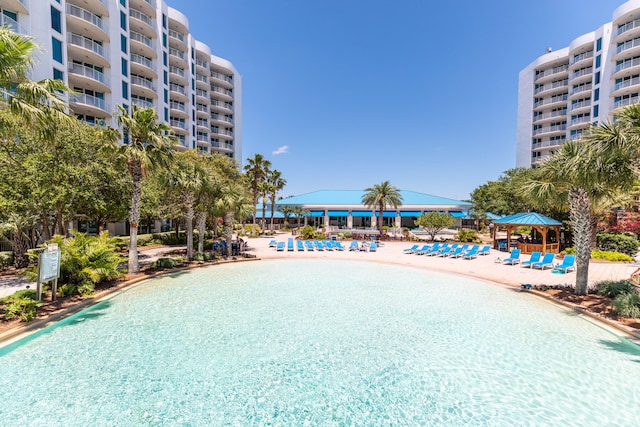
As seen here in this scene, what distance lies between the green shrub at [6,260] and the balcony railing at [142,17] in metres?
35.9

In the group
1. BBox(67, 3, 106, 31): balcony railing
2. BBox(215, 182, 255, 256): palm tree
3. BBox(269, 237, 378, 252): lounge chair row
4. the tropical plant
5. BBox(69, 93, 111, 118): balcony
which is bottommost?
BBox(269, 237, 378, 252): lounge chair row

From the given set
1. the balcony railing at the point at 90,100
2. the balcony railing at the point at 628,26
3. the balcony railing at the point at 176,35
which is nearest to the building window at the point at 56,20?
the balcony railing at the point at 90,100

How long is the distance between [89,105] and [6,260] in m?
20.6

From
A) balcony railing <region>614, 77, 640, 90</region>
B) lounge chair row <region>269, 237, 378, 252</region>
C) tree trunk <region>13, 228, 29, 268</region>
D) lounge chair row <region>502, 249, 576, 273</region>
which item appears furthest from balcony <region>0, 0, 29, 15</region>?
balcony railing <region>614, 77, 640, 90</region>

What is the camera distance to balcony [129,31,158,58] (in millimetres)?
37491

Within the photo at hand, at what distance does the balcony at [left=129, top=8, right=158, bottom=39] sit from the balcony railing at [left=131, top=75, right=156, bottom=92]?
6.50 m

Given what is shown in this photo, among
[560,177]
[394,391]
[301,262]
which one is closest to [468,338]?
[394,391]

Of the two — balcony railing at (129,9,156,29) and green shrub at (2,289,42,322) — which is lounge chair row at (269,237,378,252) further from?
balcony railing at (129,9,156,29)

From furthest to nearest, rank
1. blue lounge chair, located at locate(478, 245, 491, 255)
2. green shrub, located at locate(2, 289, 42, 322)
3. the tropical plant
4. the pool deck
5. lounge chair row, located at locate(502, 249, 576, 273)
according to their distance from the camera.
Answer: the tropical plant
blue lounge chair, located at locate(478, 245, 491, 255)
lounge chair row, located at locate(502, 249, 576, 273)
the pool deck
green shrub, located at locate(2, 289, 42, 322)

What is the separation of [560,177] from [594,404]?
9427mm

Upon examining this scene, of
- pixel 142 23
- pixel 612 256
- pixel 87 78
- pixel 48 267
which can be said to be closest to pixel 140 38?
pixel 142 23

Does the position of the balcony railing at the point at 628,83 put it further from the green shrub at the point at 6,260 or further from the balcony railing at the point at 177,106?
the green shrub at the point at 6,260

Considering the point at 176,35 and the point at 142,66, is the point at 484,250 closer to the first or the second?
the point at 142,66

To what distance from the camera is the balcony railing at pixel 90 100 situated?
94.9ft
